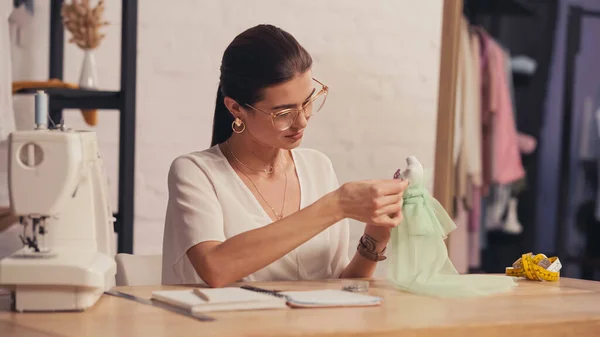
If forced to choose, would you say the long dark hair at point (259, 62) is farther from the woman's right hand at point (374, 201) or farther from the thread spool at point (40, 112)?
the thread spool at point (40, 112)

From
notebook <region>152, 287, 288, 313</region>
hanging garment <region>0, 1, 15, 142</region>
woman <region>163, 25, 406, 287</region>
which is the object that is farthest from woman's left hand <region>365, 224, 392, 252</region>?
hanging garment <region>0, 1, 15, 142</region>

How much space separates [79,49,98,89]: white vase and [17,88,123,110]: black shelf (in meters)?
0.12

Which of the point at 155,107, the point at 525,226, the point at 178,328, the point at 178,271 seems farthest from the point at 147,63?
the point at 178,328

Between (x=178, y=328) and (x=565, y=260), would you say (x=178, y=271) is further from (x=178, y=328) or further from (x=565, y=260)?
(x=565, y=260)

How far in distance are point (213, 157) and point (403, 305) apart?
761 millimetres

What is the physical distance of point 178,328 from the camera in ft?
4.46

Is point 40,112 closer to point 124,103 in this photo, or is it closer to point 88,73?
point 124,103

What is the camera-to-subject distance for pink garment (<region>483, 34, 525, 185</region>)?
3.83m

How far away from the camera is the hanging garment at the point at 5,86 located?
8.70 feet

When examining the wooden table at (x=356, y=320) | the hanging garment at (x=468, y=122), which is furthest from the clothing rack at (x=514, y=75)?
the wooden table at (x=356, y=320)

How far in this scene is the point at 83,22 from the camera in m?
2.93

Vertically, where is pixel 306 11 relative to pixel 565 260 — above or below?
above

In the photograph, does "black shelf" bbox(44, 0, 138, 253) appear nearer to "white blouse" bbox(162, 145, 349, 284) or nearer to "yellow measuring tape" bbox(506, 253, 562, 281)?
"white blouse" bbox(162, 145, 349, 284)

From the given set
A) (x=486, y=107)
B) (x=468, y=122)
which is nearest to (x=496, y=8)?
(x=486, y=107)
